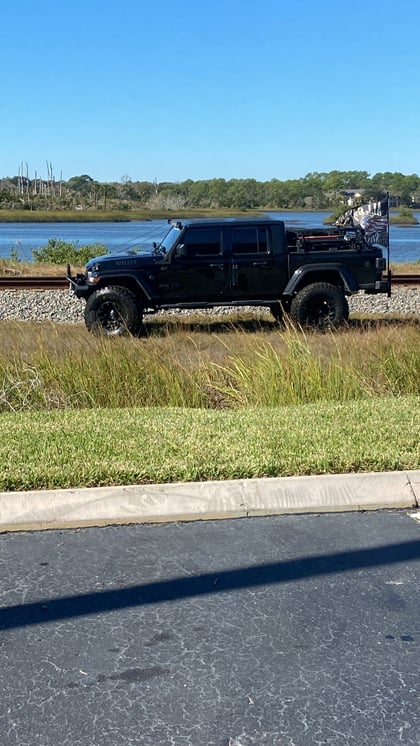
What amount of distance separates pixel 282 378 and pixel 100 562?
4596 millimetres

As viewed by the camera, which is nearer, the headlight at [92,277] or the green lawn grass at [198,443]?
the green lawn grass at [198,443]

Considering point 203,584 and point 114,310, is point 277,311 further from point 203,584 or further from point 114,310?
point 203,584

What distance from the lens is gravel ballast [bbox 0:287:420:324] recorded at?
16922mm

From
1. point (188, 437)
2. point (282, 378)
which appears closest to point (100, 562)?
point (188, 437)

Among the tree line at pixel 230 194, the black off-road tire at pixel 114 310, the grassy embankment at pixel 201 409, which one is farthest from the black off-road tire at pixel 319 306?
the tree line at pixel 230 194

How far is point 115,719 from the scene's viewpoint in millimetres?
3162

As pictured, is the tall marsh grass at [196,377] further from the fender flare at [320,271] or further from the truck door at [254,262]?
the truck door at [254,262]

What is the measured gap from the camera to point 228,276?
561 inches

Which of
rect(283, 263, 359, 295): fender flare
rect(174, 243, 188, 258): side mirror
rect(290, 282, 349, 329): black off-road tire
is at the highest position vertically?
rect(174, 243, 188, 258): side mirror

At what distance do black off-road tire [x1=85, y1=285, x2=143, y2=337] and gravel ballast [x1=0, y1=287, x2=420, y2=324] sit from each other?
2.34m

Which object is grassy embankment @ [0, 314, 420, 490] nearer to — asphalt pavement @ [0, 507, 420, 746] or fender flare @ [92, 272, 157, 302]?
asphalt pavement @ [0, 507, 420, 746]

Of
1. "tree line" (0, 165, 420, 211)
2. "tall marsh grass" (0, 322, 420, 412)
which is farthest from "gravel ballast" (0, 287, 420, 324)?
"tree line" (0, 165, 420, 211)

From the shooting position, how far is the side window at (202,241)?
14109 millimetres

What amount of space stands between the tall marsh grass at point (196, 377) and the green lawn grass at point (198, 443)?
836 millimetres
